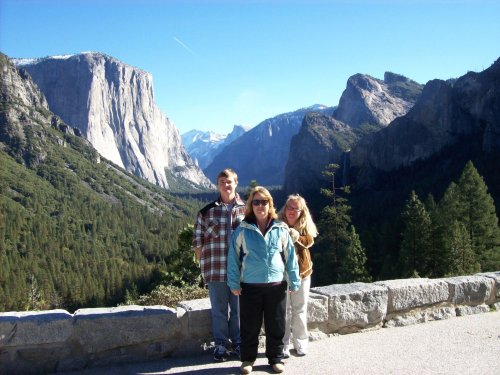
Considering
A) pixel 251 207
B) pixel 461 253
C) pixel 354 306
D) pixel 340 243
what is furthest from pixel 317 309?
pixel 340 243

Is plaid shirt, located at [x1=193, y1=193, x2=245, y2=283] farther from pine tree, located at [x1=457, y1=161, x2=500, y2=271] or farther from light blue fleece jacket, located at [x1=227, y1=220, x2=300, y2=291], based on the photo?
pine tree, located at [x1=457, y1=161, x2=500, y2=271]

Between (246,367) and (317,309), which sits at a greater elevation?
(317,309)

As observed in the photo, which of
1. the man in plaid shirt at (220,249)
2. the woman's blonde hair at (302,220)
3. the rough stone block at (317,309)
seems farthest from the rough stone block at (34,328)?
the rough stone block at (317,309)

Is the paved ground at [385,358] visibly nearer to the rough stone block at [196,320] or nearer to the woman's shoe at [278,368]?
the woman's shoe at [278,368]

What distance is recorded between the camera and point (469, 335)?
677cm

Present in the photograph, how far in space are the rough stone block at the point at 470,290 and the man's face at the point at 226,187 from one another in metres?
4.80

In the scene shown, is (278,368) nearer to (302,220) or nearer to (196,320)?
(196,320)

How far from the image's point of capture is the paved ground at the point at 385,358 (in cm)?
539

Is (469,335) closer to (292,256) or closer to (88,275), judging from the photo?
(292,256)

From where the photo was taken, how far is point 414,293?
7.62 meters

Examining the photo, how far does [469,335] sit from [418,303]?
1.03 metres

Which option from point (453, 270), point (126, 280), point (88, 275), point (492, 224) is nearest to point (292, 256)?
point (453, 270)

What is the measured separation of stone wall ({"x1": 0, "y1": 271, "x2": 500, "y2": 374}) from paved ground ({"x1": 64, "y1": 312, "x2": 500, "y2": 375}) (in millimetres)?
185

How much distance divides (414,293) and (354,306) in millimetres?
1319
